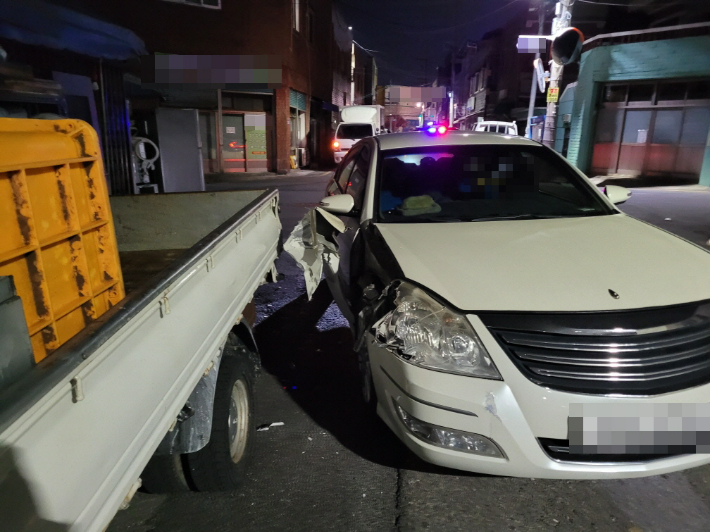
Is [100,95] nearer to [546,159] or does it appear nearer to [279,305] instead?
[279,305]

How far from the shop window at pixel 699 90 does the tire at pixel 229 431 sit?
18.0m

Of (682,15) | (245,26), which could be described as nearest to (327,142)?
(245,26)

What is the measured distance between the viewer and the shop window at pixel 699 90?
49.6 ft

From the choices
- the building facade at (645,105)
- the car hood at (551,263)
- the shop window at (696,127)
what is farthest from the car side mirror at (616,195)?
the shop window at (696,127)

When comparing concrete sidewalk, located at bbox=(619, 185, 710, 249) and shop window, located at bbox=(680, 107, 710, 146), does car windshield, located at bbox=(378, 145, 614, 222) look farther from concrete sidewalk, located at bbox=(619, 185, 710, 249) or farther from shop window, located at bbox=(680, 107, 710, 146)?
shop window, located at bbox=(680, 107, 710, 146)

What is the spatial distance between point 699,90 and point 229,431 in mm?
18403

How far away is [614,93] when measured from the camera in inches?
675

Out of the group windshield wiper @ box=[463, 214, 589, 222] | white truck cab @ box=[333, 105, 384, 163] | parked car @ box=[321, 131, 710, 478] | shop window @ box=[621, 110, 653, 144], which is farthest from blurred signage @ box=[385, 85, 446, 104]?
parked car @ box=[321, 131, 710, 478]

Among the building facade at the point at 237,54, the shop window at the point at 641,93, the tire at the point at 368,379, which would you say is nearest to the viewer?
the tire at the point at 368,379

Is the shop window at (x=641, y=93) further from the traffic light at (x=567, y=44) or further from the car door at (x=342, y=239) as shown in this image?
the car door at (x=342, y=239)

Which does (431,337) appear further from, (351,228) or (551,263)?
(351,228)

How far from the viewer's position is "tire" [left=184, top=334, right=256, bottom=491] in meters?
2.21

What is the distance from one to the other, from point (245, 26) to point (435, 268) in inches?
721

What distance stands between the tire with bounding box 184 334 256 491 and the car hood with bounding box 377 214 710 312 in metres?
1.00
